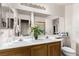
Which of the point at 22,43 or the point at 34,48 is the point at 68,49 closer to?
the point at 34,48

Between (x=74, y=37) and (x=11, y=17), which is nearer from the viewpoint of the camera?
(x=11, y=17)

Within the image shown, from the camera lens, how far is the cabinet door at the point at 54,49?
165 centimetres

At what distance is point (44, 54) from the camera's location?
1661mm

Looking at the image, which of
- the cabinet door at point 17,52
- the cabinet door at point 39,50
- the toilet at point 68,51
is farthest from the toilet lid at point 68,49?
the cabinet door at point 17,52

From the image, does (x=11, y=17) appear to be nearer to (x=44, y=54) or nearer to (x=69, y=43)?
(x=44, y=54)

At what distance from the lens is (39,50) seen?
165 cm

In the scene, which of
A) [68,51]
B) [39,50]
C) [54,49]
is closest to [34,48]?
[39,50]

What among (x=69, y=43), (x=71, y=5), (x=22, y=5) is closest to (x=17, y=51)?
(x=22, y=5)

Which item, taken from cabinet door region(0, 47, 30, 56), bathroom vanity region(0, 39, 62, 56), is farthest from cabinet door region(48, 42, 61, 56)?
cabinet door region(0, 47, 30, 56)

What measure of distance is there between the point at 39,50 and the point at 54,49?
0.24 meters

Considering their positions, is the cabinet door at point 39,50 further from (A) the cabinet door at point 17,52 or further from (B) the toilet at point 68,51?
(B) the toilet at point 68,51

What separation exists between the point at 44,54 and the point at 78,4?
916mm

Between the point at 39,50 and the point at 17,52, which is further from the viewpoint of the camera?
the point at 39,50

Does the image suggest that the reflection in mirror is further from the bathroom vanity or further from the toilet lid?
the toilet lid
